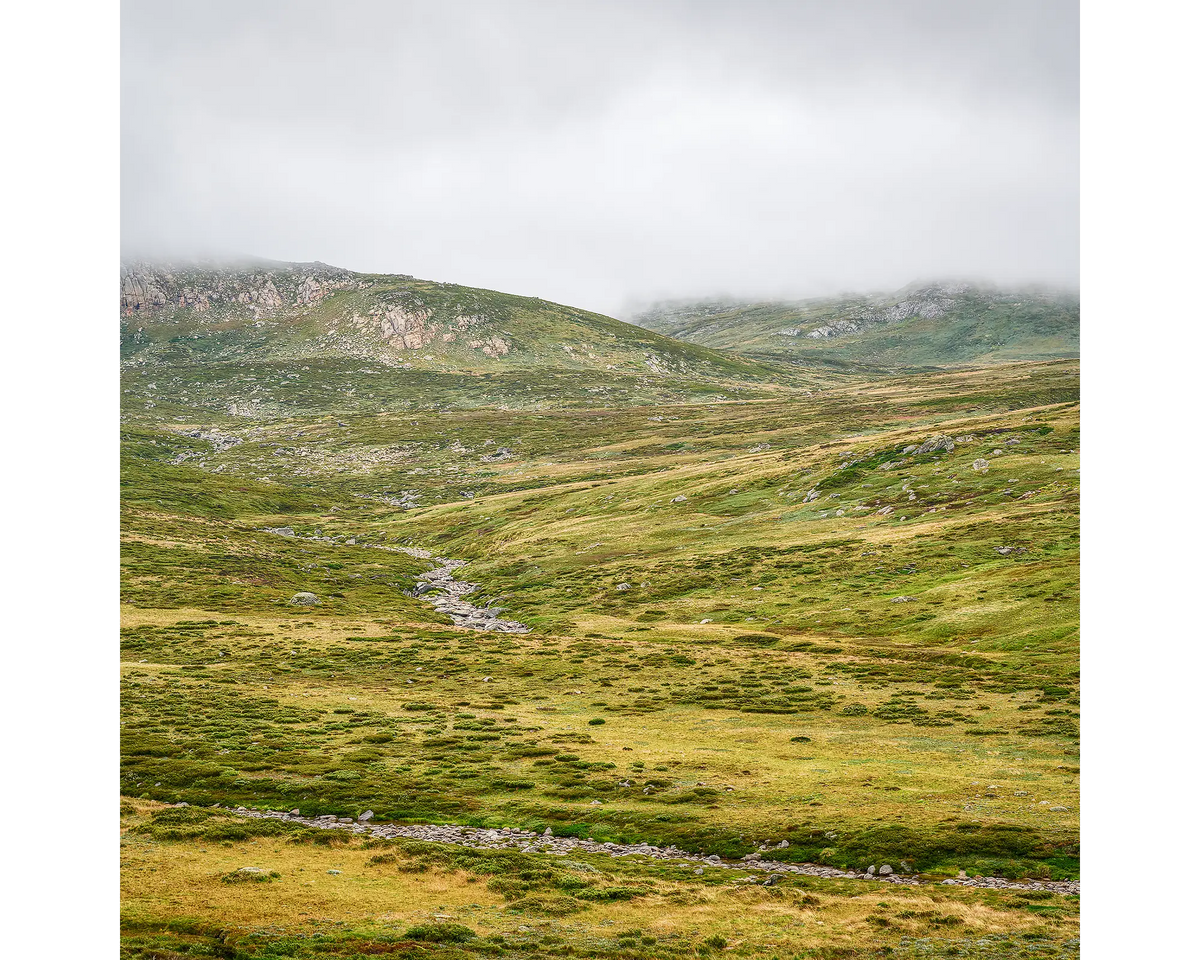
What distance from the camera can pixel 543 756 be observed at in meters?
47.8

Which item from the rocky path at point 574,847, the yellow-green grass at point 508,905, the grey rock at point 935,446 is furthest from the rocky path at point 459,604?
the grey rock at point 935,446

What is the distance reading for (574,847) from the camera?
35000 mm

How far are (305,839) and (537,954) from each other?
14.6m

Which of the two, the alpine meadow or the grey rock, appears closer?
the alpine meadow

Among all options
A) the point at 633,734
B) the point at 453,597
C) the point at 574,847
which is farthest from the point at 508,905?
the point at 453,597

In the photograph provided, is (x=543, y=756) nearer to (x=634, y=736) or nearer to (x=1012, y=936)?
(x=634, y=736)

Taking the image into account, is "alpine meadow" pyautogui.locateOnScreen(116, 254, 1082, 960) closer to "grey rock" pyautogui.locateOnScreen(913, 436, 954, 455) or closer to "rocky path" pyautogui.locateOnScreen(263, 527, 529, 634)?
"rocky path" pyautogui.locateOnScreen(263, 527, 529, 634)

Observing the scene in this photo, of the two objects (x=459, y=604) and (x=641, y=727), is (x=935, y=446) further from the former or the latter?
(x=641, y=727)

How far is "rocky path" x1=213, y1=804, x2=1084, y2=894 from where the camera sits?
29.9 m

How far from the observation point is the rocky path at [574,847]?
1176 inches

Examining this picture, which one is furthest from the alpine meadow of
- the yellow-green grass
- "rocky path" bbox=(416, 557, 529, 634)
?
"rocky path" bbox=(416, 557, 529, 634)

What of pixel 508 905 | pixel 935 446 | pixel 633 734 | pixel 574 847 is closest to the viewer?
pixel 508 905
